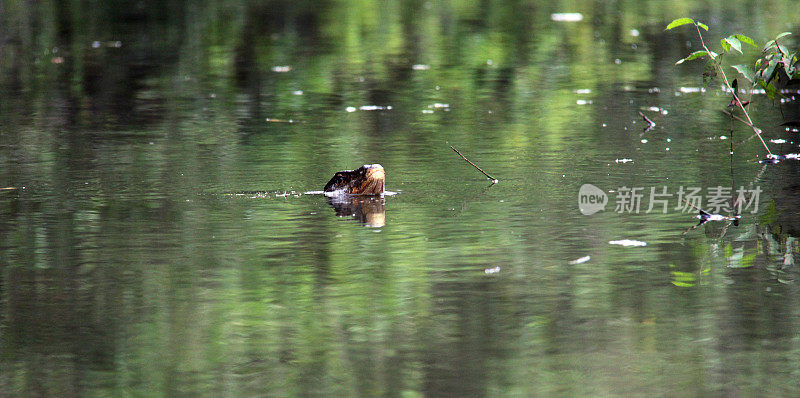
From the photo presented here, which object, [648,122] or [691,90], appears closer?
[648,122]

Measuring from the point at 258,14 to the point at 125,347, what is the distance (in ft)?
71.6

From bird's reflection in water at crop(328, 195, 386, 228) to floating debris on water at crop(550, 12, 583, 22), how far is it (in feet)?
57.9

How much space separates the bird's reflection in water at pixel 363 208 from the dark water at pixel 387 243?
33mm

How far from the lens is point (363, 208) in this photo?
8.00m

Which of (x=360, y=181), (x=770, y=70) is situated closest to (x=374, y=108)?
(x=360, y=181)

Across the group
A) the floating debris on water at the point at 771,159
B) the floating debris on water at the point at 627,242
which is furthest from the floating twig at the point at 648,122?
the floating debris on water at the point at 627,242

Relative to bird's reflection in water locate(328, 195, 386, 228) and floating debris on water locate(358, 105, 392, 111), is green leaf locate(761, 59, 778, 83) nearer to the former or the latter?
bird's reflection in water locate(328, 195, 386, 228)

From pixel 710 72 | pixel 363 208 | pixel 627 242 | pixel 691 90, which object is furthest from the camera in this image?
pixel 691 90

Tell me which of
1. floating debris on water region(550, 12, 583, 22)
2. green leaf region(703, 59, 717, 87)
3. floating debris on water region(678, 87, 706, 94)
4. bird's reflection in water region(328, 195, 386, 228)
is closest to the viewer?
bird's reflection in water region(328, 195, 386, 228)

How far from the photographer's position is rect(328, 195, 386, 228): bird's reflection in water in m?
7.61

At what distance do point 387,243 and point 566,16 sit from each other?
20129 millimetres

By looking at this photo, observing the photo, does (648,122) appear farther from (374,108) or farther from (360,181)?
(360,181)

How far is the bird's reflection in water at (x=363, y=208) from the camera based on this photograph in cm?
761

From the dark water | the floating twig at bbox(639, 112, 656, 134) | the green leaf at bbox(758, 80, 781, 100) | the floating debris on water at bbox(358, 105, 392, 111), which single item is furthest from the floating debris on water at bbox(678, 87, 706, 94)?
the green leaf at bbox(758, 80, 781, 100)
